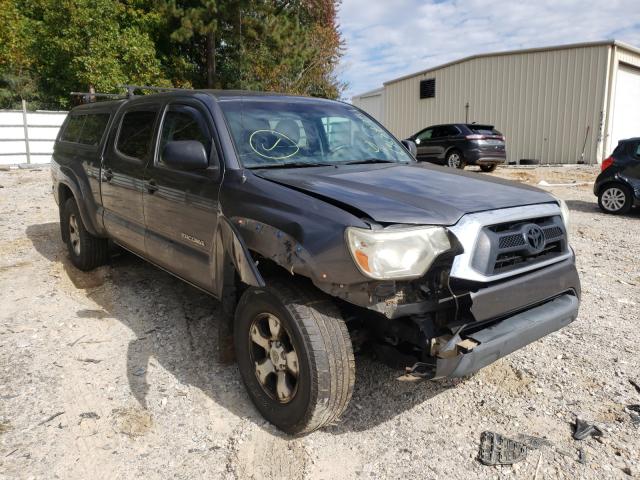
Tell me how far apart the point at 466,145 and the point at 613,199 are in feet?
20.6

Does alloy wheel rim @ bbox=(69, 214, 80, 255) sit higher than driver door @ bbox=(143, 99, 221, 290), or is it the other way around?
driver door @ bbox=(143, 99, 221, 290)

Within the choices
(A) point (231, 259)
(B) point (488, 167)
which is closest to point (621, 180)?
(B) point (488, 167)

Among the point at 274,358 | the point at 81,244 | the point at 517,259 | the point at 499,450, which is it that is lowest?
the point at 499,450

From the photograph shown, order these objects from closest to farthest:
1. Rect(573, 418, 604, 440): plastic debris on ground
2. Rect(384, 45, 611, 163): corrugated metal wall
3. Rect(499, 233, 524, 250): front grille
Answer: Rect(499, 233, 524, 250): front grille < Rect(573, 418, 604, 440): plastic debris on ground < Rect(384, 45, 611, 163): corrugated metal wall

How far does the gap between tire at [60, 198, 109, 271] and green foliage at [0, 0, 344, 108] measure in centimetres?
1226

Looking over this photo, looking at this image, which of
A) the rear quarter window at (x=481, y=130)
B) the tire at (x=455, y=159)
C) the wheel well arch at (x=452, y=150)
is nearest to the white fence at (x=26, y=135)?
the wheel well arch at (x=452, y=150)

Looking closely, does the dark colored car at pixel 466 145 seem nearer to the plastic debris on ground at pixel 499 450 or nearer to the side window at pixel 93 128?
the side window at pixel 93 128

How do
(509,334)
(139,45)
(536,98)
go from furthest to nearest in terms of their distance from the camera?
1. (536,98)
2. (139,45)
3. (509,334)

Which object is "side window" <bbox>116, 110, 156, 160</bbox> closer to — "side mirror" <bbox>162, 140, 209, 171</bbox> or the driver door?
the driver door

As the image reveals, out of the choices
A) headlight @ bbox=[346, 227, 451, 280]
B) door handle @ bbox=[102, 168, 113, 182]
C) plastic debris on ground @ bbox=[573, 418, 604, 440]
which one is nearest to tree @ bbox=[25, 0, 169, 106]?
door handle @ bbox=[102, 168, 113, 182]

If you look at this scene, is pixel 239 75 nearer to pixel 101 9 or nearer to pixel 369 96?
pixel 101 9

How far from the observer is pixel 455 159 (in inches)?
616

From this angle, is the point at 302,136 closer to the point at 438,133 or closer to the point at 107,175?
the point at 107,175

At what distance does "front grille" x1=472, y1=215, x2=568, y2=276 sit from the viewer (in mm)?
2393
